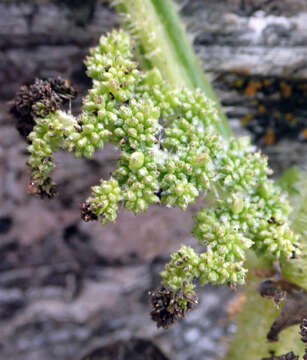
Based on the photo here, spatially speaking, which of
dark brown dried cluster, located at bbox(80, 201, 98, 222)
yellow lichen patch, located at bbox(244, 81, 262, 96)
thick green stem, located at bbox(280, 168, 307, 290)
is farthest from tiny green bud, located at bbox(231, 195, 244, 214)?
yellow lichen patch, located at bbox(244, 81, 262, 96)

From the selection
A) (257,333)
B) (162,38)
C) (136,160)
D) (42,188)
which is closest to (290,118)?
(162,38)

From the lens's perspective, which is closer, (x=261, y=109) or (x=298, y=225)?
(x=298, y=225)

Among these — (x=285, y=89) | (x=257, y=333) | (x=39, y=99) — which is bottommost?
(x=257, y=333)

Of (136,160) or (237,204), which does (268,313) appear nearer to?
(237,204)

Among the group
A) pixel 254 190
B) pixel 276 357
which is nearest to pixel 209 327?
pixel 276 357

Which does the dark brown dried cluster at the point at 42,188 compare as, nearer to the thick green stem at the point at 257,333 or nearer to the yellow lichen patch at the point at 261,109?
the thick green stem at the point at 257,333
